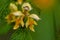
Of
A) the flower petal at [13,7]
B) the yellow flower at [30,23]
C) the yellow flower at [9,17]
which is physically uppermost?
the flower petal at [13,7]

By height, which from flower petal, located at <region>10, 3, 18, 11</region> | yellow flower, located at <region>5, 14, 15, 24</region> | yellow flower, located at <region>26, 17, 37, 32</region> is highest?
flower petal, located at <region>10, 3, 18, 11</region>

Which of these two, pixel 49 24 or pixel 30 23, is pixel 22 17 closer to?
pixel 30 23

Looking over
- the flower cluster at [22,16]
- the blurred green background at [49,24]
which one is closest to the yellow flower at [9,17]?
the flower cluster at [22,16]

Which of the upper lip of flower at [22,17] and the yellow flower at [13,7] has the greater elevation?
the yellow flower at [13,7]

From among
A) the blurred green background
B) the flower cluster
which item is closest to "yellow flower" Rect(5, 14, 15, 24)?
the flower cluster

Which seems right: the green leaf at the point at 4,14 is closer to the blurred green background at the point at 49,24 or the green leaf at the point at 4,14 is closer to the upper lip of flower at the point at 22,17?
the upper lip of flower at the point at 22,17

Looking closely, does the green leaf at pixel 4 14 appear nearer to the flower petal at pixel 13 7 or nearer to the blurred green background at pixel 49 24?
the flower petal at pixel 13 7

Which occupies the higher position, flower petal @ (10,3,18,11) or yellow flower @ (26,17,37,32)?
flower petal @ (10,3,18,11)

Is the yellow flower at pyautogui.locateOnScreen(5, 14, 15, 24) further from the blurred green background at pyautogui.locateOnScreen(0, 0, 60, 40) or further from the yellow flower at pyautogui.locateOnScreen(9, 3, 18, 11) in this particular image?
the blurred green background at pyautogui.locateOnScreen(0, 0, 60, 40)
